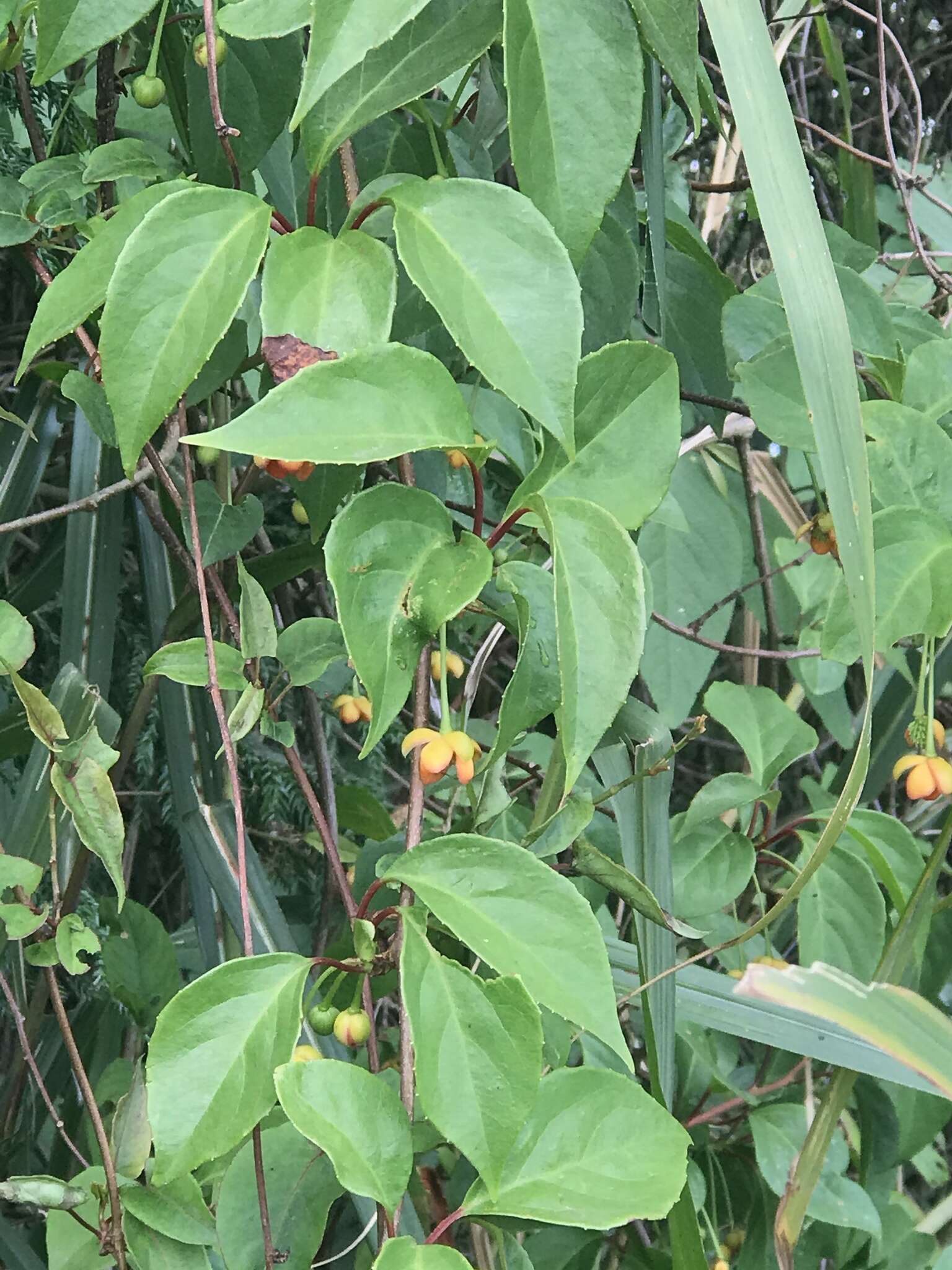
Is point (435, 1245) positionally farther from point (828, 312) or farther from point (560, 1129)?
point (828, 312)

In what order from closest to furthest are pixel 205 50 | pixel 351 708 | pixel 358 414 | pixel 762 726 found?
1. pixel 358 414
2. pixel 205 50
3. pixel 351 708
4. pixel 762 726

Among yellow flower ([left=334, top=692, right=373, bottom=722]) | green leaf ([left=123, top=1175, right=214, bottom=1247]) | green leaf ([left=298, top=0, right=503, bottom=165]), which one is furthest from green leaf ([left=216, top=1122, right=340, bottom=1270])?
green leaf ([left=298, top=0, right=503, bottom=165])

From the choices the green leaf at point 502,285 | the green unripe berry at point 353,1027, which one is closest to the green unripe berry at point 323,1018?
the green unripe berry at point 353,1027

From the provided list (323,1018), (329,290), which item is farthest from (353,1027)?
(329,290)

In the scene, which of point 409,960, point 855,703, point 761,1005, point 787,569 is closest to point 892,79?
point 855,703

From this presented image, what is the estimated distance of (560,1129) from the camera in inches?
14.7

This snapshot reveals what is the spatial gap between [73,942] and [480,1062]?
0.21m

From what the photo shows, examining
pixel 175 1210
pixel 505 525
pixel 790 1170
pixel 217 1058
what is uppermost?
pixel 505 525

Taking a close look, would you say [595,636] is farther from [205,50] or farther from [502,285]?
[205,50]

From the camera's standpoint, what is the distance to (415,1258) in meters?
0.33

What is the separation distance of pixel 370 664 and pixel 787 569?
495mm

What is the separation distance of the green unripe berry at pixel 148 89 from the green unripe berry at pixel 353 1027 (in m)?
0.36

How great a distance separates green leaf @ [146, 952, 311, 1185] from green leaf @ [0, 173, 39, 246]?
0.32m

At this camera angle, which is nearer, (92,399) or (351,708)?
(92,399)
